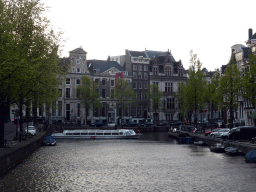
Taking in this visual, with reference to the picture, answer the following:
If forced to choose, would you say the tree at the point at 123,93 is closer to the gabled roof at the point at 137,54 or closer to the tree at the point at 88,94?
the tree at the point at 88,94

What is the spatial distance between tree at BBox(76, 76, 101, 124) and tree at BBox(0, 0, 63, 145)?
216 feet

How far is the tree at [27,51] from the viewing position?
3722 centimetres

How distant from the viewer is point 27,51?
44.7 meters

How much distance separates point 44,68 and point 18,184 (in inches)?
789

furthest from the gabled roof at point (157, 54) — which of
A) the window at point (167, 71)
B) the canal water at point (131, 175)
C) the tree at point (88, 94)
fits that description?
the canal water at point (131, 175)

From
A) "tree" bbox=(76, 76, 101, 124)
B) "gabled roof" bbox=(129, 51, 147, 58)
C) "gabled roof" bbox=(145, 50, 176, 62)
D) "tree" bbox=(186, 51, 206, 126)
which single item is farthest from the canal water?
"gabled roof" bbox=(145, 50, 176, 62)

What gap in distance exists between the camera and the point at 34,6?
47.2 meters

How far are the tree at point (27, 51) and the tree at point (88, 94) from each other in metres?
65.9

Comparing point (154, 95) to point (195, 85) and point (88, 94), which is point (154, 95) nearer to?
point (88, 94)

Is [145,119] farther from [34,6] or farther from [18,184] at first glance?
[18,184]

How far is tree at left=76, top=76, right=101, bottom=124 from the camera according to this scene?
116625 mm

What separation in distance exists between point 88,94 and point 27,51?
71.9 meters

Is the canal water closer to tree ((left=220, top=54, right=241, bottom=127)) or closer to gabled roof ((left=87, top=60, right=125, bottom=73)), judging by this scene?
tree ((left=220, top=54, right=241, bottom=127))

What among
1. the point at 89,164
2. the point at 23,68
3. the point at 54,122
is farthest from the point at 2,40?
the point at 54,122
